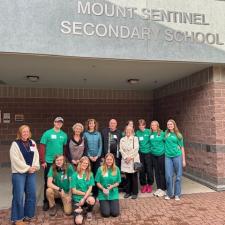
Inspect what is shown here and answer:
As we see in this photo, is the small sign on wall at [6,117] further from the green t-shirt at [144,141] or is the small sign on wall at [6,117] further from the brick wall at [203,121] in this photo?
the brick wall at [203,121]

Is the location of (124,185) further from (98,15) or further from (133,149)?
(98,15)

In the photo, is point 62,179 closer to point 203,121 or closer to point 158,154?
point 158,154

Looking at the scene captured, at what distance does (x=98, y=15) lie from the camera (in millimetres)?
5230

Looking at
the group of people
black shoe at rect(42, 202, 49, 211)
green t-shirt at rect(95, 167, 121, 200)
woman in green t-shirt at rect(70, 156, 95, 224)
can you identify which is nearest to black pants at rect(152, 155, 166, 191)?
the group of people

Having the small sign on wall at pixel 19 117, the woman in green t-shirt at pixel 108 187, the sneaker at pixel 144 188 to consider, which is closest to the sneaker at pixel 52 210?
the woman in green t-shirt at pixel 108 187

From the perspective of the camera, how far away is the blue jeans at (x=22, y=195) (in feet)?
13.4

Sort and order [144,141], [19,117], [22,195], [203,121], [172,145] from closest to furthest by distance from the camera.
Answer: [22,195]
[172,145]
[144,141]
[203,121]
[19,117]

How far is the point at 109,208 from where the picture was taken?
4.52 meters

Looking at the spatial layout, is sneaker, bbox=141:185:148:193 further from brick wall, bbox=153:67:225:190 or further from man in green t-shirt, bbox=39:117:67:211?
man in green t-shirt, bbox=39:117:67:211

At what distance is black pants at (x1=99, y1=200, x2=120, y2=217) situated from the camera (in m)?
4.46

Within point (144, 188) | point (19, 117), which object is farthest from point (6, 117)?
point (144, 188)

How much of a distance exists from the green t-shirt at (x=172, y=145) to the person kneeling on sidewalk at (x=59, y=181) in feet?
6.40

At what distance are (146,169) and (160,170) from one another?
0.30 metres

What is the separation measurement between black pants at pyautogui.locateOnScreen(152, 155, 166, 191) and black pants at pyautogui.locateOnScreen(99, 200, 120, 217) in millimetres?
1505
